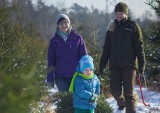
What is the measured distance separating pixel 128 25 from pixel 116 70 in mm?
813

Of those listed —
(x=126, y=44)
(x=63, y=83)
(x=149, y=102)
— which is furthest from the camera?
(x=149, y=102)

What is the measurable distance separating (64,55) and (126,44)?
3.65ft

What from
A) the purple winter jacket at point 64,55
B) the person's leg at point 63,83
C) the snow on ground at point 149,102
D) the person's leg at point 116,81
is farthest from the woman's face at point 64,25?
the snow on ground at point 149,102

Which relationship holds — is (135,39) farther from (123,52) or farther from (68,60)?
(68,60)

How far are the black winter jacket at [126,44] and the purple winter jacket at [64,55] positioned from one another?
0.69m

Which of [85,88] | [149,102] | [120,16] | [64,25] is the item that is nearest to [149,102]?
[149,102]

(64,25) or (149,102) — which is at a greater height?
(64,25)

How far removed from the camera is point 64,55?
6219 millimetres

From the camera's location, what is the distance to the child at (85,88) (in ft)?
17.7

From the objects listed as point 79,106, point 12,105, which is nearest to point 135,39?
point 79,106

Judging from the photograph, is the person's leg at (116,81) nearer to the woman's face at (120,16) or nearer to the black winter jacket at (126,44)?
the black winter jacket at (126,44)

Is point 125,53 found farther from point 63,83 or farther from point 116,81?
point 63,83

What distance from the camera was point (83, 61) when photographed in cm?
561

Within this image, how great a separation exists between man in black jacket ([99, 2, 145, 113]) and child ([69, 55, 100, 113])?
44.1 inches
